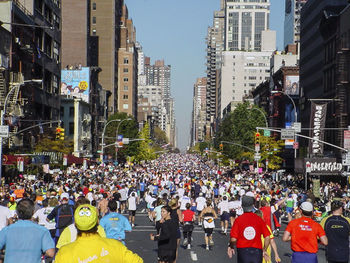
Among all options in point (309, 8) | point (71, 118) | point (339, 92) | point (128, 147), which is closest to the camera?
point (339, 92)

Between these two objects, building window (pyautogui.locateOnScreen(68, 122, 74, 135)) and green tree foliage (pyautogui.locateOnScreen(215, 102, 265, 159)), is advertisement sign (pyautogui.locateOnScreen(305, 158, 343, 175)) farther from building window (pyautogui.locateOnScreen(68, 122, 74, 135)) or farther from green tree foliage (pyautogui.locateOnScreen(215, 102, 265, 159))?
building window (pyautogui.locateOnScreen(68, 122, 74, 135))

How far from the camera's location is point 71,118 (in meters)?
92.2

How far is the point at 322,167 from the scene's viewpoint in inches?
1946

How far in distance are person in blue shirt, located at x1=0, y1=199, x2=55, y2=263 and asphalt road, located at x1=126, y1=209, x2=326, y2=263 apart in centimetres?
1016

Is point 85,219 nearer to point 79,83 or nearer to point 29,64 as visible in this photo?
point 29,64

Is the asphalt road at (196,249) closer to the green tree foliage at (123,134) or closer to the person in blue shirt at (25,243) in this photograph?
the person in blue shirt at (25,243)

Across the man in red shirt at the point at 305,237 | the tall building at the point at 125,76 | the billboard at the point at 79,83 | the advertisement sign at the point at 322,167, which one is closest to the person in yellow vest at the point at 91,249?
the man in red shirt at the point at 305,237

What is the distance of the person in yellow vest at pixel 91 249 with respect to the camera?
216 inches

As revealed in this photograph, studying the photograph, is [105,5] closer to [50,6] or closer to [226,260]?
[50,6]

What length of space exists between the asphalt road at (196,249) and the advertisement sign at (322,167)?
24070 millimetres

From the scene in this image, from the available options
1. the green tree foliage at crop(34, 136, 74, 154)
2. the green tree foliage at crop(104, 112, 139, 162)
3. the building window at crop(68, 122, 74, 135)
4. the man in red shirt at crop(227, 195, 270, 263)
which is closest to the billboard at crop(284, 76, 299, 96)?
the green tree foliage at crop(104, 112, 139, 162)

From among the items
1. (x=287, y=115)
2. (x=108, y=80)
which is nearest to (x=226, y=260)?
(x=287, y=115)

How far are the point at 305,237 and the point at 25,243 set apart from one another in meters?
4.42

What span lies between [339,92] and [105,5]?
89.7 m
